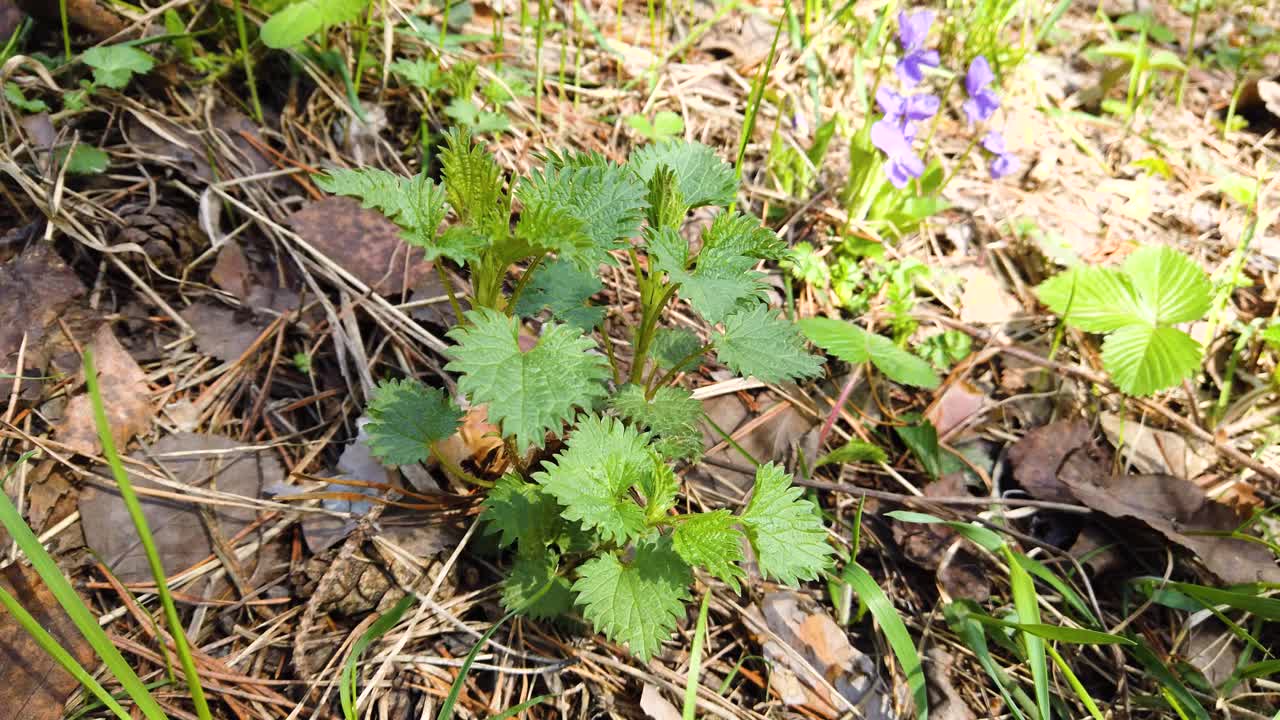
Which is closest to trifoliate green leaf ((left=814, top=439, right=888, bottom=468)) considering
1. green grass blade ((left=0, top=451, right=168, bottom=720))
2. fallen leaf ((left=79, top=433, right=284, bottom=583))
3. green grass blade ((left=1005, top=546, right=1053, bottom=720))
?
green grass blade ((left=1005, top=546, right=1053, bottom=720))

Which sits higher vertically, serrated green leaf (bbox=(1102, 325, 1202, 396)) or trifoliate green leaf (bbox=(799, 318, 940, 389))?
serrated green leaf (bbox=(1102, 325, 1202, 396))

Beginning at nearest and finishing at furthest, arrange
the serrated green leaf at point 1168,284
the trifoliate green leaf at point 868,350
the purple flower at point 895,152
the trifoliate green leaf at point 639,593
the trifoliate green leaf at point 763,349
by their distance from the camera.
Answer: the trifoliate green leaf at point 639,593 → the trifoliate green leaf at point 763,349 → the trifoliate green leaf at point 868,350 → the serrated green leaf at point 1168,284 → the purple flower at point 895,152

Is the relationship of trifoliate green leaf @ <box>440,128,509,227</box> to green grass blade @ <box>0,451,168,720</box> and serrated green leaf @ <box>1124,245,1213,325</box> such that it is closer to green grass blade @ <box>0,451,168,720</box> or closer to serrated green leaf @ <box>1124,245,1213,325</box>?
green grass blade @ <box>0,451,168,720</box>

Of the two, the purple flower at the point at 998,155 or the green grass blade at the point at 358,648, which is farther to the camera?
the purple flower at the point at 998,155

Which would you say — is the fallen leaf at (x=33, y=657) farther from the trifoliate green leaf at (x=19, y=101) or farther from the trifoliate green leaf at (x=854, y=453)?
the trifoliate green leaf at (x=854, y=453)

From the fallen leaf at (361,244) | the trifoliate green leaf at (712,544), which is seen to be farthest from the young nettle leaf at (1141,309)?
the fallen leaf at (361,244)

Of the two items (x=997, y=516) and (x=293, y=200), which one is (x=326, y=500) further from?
(x=997, y=516)

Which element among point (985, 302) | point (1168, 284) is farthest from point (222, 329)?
point (1168, 284)

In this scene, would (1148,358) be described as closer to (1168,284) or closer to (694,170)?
(1168,284)
